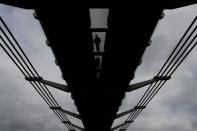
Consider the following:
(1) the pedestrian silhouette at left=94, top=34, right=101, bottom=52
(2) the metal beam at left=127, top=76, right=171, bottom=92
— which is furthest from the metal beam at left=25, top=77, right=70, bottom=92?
(1) the pedestrian silhouette at left=94, top=34, right=101, bottom=52

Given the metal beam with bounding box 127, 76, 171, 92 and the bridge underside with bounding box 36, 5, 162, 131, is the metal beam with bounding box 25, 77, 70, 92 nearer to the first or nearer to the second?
the bridge underside with bounding box 36, 5, 162, 131

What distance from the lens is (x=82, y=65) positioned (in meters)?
14.9

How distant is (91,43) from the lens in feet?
41.4

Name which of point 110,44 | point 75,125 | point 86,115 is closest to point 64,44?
point 110,44

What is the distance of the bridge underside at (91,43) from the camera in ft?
34.4

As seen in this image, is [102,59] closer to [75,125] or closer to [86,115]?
A: [86,115]

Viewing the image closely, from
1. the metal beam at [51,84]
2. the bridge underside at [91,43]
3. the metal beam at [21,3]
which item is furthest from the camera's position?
the metal beam at [51,84]

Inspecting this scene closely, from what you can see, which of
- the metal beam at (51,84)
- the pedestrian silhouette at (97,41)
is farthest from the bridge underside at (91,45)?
the metal beam at (51,84)

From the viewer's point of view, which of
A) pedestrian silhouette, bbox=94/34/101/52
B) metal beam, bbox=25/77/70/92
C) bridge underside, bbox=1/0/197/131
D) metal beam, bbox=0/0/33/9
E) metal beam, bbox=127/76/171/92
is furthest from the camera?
metal beam, bbox=127/76/171/92

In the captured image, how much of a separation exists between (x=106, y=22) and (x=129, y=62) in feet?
12.5

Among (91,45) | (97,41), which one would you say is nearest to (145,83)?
(97,41)

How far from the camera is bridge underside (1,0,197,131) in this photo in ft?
34.4

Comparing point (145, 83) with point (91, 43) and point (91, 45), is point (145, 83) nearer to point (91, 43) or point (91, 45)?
point (91, 45)

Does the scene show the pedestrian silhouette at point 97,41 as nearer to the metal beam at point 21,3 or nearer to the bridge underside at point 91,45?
the bridge underside at point 91,45
